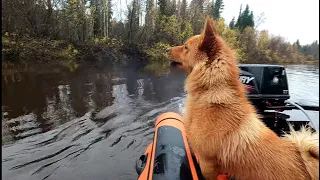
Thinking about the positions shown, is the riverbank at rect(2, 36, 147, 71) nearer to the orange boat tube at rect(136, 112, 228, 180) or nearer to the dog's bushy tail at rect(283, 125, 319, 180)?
the orange boat tube at rect(136, 112, 228, 180)

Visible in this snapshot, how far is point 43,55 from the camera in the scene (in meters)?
21.5

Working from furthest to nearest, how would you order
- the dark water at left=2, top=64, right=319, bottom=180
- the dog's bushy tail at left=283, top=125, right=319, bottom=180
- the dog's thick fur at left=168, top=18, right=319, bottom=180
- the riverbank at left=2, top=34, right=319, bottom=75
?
1. the riverbank at left=2, top=34, right=319, bottom=75
2. the dark water at left=2, top=64, right=319, bottom=180
3. the dog's thick fur at left=168, top=18, right=319, bottom=180
4. the dog's bushy tail at left=283, top=125, right=319, bottom=180

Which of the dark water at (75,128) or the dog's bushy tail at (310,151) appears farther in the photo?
the dark water at (75,128)

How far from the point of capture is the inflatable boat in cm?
285

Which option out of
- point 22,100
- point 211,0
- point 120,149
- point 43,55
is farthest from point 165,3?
point 120,149

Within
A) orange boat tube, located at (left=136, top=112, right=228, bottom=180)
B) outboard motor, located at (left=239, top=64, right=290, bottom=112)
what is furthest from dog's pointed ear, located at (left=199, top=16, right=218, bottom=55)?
outboard motor, located at (left=239, top=64, right=290, bottom=112)

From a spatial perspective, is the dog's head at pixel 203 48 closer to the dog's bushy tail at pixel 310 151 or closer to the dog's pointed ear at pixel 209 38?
the dog's pointed ear at pixel 209 38

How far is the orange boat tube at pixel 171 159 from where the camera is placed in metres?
2.78

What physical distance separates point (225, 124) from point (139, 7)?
91.5 ft

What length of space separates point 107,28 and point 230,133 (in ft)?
93.5

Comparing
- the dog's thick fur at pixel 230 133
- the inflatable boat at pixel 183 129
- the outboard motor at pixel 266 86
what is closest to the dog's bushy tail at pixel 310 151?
the dog's thick fur at pixel 230 133

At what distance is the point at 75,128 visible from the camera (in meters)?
6.67

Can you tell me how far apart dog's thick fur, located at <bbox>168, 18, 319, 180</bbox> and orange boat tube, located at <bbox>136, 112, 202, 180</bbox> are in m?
0.37

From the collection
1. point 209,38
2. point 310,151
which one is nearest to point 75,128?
point 209,38
